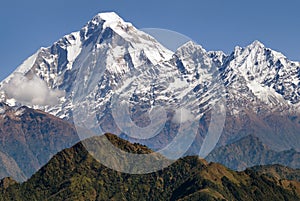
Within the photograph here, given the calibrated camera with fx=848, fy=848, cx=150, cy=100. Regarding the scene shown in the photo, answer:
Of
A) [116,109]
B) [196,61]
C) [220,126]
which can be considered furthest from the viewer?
[220,126]

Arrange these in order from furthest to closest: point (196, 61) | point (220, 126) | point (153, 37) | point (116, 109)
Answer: point (220, 126) → point (196, 61) → point (116, 109) → point (153, 37)

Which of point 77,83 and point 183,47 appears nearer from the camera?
point 183,47

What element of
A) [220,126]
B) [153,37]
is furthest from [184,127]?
[153,37]

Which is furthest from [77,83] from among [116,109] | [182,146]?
[182,146]

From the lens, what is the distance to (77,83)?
169m

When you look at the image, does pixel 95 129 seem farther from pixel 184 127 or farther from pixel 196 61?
pixel 196 61

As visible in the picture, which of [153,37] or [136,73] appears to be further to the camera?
[136,73]

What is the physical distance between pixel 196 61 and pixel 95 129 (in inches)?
1330

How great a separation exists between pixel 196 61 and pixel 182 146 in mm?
17573

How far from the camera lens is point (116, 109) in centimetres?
15900

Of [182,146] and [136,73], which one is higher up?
[136,73]

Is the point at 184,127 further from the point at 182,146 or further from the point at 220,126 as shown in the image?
the point at 182,146

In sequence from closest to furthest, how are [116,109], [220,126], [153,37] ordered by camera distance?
1. [153,37]
2. [116,109]
3. [220,126]

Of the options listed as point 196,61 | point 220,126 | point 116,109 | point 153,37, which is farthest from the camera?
point 220,126
